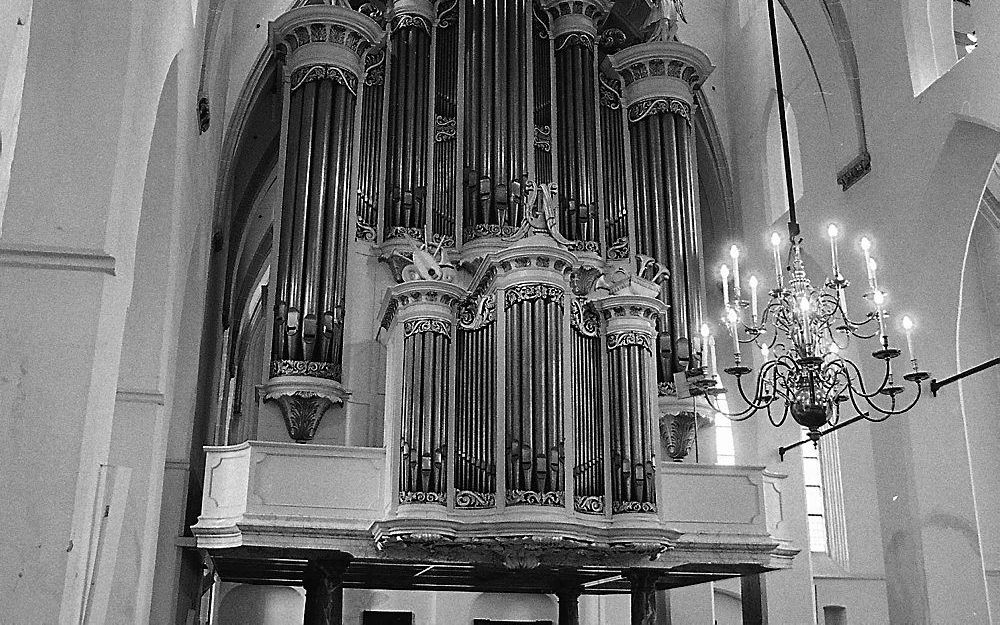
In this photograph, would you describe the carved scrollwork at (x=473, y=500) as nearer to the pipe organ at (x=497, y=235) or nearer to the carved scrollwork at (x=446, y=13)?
the pipe organ at (x=497, y=235)

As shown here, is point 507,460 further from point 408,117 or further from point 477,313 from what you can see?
point 408,117

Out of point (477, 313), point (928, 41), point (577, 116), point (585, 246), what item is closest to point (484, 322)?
point (477, 313)

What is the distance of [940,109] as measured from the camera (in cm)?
1113

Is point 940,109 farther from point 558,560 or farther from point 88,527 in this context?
point 88,527

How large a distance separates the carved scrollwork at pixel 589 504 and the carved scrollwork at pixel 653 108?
543 centimetres

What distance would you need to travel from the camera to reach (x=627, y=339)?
1066cm

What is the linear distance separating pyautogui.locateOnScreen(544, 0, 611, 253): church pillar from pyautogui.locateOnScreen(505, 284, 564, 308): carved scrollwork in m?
2.20

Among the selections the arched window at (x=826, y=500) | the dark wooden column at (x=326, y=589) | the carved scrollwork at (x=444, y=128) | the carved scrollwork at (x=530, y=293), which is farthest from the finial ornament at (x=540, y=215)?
the arched window at (x=826, y=500)

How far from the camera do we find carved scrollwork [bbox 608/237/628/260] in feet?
41.5

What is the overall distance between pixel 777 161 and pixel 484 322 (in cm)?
614

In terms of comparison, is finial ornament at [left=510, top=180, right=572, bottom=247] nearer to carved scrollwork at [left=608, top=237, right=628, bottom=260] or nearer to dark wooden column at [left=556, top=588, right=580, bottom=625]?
carved scrollwork at [left=608, top=237, right=628, bottom=260]

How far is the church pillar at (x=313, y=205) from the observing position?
11016mm

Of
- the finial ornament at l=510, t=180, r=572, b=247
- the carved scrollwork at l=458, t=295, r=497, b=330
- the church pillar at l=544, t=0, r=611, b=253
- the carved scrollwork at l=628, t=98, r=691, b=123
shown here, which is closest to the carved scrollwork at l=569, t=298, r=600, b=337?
the finial ornament at l=510, t=180, r=572, b=247

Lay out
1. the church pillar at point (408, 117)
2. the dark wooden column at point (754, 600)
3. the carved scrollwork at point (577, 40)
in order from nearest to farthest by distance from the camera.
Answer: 1. the church pillar at point (408, 117)
2. the dark wooden column at point (754, 600)
3. the carved scrollwork at point (577, 40)
